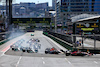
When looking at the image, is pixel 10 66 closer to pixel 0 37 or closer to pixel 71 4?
pixel 0 37

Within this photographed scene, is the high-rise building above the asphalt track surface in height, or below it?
above

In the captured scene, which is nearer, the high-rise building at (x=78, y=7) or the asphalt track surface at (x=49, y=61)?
the asphalt track surface at (x=49, y=61)

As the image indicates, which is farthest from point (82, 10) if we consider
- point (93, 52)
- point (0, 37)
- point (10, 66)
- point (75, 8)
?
point (10, 66)

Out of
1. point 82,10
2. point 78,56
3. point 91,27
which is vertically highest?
point 82,10

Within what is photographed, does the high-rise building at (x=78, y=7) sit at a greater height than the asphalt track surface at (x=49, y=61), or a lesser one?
greater

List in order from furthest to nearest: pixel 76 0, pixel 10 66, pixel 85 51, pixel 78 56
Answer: pixel 76 0, pixel 85 51, pixel 78 56, pixel 10 66

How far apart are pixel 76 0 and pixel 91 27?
144 metres

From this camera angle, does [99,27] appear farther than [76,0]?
No

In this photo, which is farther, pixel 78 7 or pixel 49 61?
pixel 78 7

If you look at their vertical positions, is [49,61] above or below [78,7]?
below

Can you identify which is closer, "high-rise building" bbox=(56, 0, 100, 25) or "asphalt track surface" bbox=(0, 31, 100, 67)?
"asphalt track surface" bbox=(0, 31, 100, 67)

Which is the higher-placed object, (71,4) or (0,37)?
(71,4)

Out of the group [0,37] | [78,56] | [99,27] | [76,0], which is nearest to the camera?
[78,56]

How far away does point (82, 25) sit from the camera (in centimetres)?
4341
